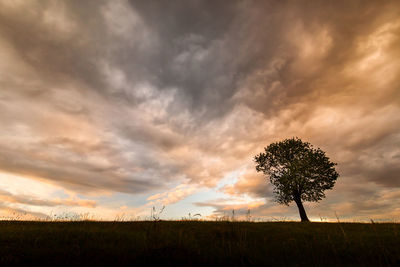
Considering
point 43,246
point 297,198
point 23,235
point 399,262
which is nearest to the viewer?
point 399,262

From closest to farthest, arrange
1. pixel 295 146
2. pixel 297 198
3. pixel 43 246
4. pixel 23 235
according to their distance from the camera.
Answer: pixel 43 246
pixel 23 235
pixel 297 198
pixel 295 146

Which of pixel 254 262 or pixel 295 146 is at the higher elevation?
pixel 295 146

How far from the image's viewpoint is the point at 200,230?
14891mm

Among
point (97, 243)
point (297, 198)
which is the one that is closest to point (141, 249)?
point (97, 243)

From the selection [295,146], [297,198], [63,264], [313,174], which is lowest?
[63,264]

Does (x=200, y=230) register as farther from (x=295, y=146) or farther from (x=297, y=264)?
(x=295, y=146)

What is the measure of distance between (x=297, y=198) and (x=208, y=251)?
100ft

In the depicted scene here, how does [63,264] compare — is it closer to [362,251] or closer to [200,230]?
[200,230]

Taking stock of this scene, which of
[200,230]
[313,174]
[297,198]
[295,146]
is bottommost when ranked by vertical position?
[200,230]

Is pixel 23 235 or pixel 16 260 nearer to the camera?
pixel 16 260

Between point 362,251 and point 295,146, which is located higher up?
point 295,146

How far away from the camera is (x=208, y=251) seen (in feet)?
30.8

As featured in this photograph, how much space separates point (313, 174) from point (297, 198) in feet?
14.9

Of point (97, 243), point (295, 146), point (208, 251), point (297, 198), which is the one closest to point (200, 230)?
point (208, 251)
